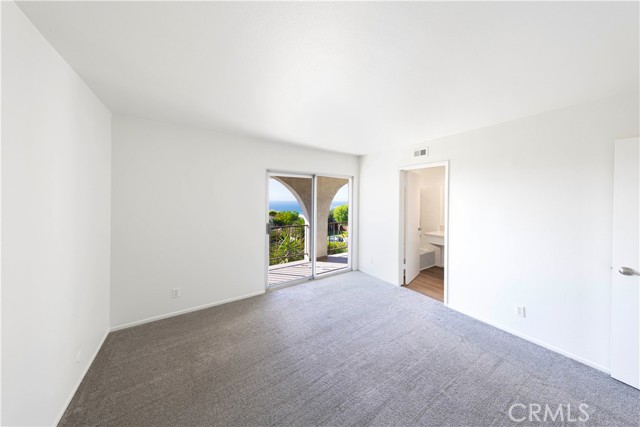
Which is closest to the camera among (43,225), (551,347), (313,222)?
(43,225)

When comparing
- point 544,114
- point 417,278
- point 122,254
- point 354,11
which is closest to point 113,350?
point 122,254

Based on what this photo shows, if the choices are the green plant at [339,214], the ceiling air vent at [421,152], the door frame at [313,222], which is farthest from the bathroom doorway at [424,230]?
the green plant at [339,214]

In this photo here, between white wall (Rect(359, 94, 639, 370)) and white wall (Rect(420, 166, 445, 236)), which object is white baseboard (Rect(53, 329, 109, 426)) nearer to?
white wall (Rect(359, 94, 639, 370))

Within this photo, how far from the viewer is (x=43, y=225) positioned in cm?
138

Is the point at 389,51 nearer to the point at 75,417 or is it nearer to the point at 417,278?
the point at 75,417

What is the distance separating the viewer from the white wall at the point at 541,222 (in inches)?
80.8

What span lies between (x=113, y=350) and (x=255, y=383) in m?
1.53

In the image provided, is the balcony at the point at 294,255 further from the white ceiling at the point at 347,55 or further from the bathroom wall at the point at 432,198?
the white ceiling at the point at 347,55

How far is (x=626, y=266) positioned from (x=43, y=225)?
4215 mm

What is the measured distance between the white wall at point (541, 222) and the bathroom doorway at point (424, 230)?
319 millimetres

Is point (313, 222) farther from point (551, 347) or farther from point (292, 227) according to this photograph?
point (551, 347)

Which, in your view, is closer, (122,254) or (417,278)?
(122,254)

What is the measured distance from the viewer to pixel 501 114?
242 centimetres

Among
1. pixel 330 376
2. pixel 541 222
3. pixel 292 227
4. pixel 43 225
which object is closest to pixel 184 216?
pixel 43 225
